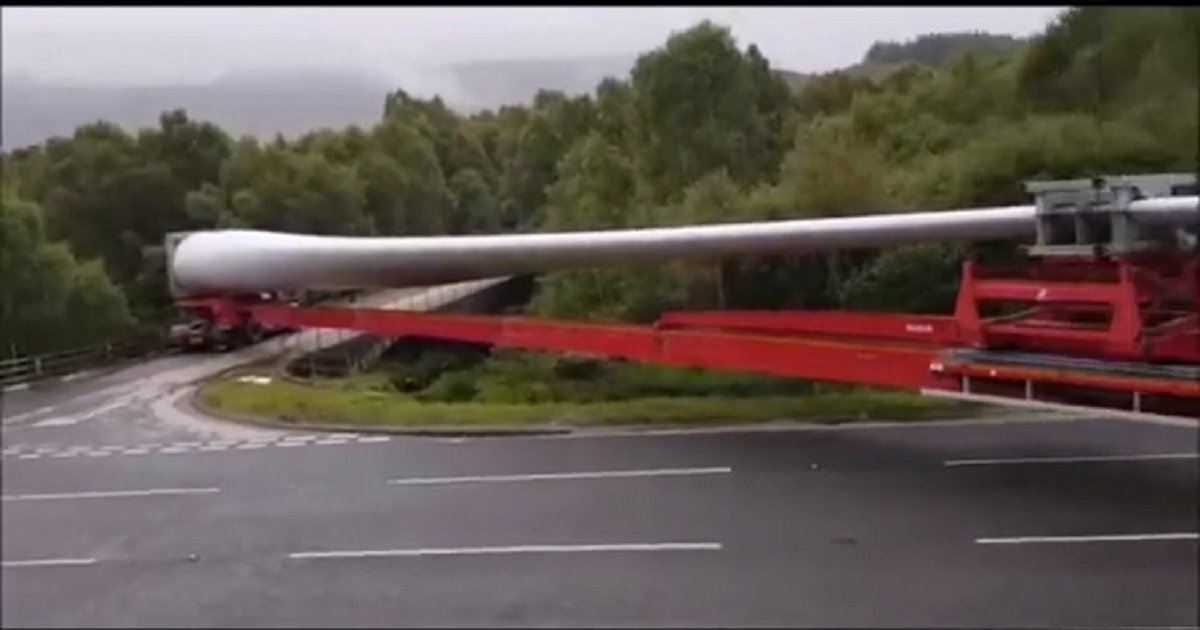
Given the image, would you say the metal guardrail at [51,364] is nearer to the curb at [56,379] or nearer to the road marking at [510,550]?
the curb at [56,379]

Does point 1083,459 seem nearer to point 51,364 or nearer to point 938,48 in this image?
point 938,48

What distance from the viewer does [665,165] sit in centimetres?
327

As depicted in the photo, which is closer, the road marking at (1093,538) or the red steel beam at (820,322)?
the road marking at (1093,538)

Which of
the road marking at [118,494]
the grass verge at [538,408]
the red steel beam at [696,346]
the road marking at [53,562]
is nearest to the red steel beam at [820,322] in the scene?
the red steel beam at [696,346]

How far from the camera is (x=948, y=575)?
230cm

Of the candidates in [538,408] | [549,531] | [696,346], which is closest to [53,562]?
[549,531]

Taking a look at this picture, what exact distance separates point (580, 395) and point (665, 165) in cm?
60

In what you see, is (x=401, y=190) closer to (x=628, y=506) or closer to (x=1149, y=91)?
(x=628, y=506)

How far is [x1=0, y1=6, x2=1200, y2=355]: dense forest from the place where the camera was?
5.94ft

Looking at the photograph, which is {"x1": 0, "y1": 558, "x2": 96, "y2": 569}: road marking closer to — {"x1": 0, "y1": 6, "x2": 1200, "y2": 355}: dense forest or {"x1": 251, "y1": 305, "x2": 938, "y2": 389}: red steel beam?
{"x1": 0, "y1": 6, "x2": 1200, "y2": 355}: dense forest

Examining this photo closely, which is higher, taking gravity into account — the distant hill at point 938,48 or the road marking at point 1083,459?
the distant hill at point 938,48

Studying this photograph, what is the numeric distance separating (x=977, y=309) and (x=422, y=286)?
126 centimetres

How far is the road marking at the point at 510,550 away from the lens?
7.02ft

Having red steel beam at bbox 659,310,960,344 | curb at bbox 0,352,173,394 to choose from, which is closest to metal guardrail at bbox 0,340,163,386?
curb at bbox 0,352,173,394
